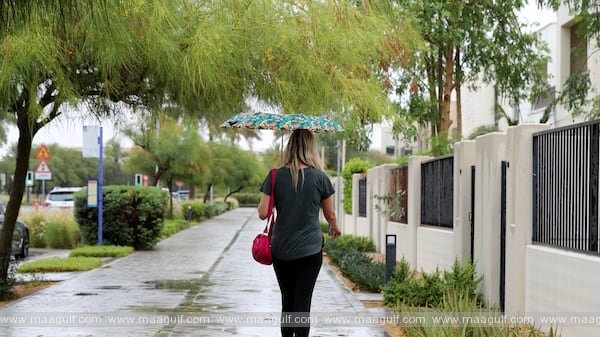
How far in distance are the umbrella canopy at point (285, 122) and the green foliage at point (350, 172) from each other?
63.3ft

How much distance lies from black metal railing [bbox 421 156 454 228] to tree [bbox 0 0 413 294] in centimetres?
286

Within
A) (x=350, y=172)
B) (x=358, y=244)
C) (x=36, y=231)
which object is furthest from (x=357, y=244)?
(x=36, y=231)

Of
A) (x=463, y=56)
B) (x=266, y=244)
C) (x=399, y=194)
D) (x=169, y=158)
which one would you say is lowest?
(x=266, y=244)

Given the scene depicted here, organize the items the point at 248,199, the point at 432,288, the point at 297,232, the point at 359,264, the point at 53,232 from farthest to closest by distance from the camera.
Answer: the point at 248,199 → the point at 53,232 → the point at 359,264 → the point at 432,288 → the point at 297,232

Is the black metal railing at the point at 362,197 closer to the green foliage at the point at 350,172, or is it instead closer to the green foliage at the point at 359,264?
the green foliage at the point at 350,172

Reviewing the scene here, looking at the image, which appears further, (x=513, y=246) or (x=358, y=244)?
(x=358, y=244)

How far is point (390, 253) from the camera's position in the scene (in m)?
12.1

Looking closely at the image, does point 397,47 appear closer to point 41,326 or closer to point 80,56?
point 80,56

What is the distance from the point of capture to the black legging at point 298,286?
22.2 ft

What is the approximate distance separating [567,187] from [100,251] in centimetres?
1358

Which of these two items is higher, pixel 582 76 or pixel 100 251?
pixel 582 76

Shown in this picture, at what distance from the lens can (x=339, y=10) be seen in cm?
1162

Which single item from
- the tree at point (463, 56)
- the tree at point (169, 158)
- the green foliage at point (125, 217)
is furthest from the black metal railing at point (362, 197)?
the tree at point (169, 158)

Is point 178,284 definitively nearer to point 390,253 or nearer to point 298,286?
point 390,253
